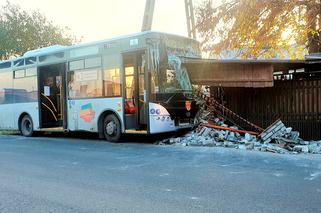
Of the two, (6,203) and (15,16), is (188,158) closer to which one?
(6,203)

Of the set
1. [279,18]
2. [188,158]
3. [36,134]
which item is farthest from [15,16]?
[188,158]

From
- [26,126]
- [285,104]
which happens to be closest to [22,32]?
[26,126]

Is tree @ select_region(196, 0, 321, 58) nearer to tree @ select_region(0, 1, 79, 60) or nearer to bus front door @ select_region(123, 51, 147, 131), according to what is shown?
bus front door @ select_region(123, 51, 147, 131)

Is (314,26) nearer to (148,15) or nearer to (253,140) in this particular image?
(253,140)

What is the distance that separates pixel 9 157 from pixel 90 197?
533cm

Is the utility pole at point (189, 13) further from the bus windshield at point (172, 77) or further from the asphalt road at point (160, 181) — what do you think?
the asphalt road at point (160, 181)

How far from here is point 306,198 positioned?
218 inches

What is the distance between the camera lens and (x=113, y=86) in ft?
42.0

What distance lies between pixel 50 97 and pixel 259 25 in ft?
30.9

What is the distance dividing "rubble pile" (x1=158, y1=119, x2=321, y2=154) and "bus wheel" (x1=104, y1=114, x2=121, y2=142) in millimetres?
1500

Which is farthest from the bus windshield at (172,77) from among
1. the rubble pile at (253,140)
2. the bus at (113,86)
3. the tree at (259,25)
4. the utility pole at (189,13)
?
the utility pole at (189,13)

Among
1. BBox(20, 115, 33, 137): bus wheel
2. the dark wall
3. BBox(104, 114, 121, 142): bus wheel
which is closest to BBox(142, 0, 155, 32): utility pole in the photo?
the dark wall

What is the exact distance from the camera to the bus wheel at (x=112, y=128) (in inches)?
506

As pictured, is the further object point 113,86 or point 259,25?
point 259,25
